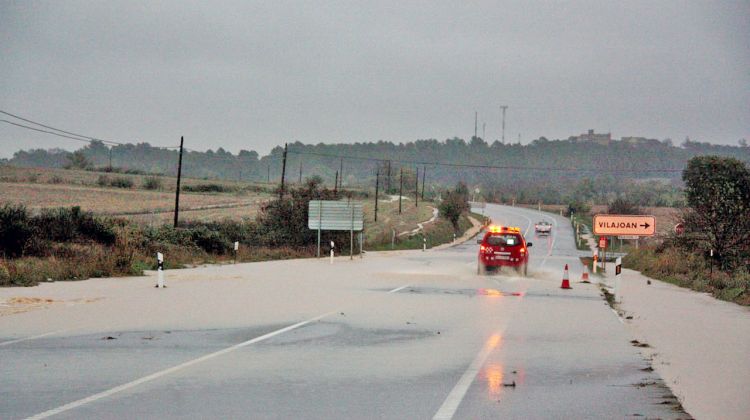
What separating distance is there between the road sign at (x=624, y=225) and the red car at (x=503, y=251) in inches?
432

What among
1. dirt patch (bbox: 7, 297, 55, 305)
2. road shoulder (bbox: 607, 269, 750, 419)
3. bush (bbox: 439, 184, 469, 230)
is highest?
bush (bbox: 439, 184, 469, 230)

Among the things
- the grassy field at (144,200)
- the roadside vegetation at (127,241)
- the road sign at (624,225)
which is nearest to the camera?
the roadside vegetation at (127,241)

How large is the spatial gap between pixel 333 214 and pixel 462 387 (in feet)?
131

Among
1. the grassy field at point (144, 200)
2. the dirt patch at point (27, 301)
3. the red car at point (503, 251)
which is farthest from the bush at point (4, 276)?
the grassy field at point (144, 200)

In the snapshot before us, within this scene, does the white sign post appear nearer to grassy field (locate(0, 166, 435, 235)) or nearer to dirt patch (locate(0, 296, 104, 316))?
grassy field (locate(0, 166, 435, 235))

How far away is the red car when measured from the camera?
3603cm

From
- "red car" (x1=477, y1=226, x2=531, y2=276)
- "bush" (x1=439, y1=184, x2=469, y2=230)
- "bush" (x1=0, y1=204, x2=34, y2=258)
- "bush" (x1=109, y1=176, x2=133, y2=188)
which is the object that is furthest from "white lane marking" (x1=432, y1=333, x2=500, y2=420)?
"bush" (x1=109, y1=176, x2=133, y2=188)

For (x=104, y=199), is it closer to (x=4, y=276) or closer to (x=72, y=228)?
(x=72, y=228)

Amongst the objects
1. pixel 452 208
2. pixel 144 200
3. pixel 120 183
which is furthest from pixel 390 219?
pixel 120 183

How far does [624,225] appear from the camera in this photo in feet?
150

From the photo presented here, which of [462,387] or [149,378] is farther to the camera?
[149,378]

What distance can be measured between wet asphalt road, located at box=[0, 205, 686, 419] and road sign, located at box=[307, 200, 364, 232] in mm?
25975

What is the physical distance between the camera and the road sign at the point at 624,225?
150 feet

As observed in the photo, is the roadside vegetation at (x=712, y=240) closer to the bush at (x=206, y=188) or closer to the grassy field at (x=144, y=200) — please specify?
the grassy field at (x=144, y=200)
